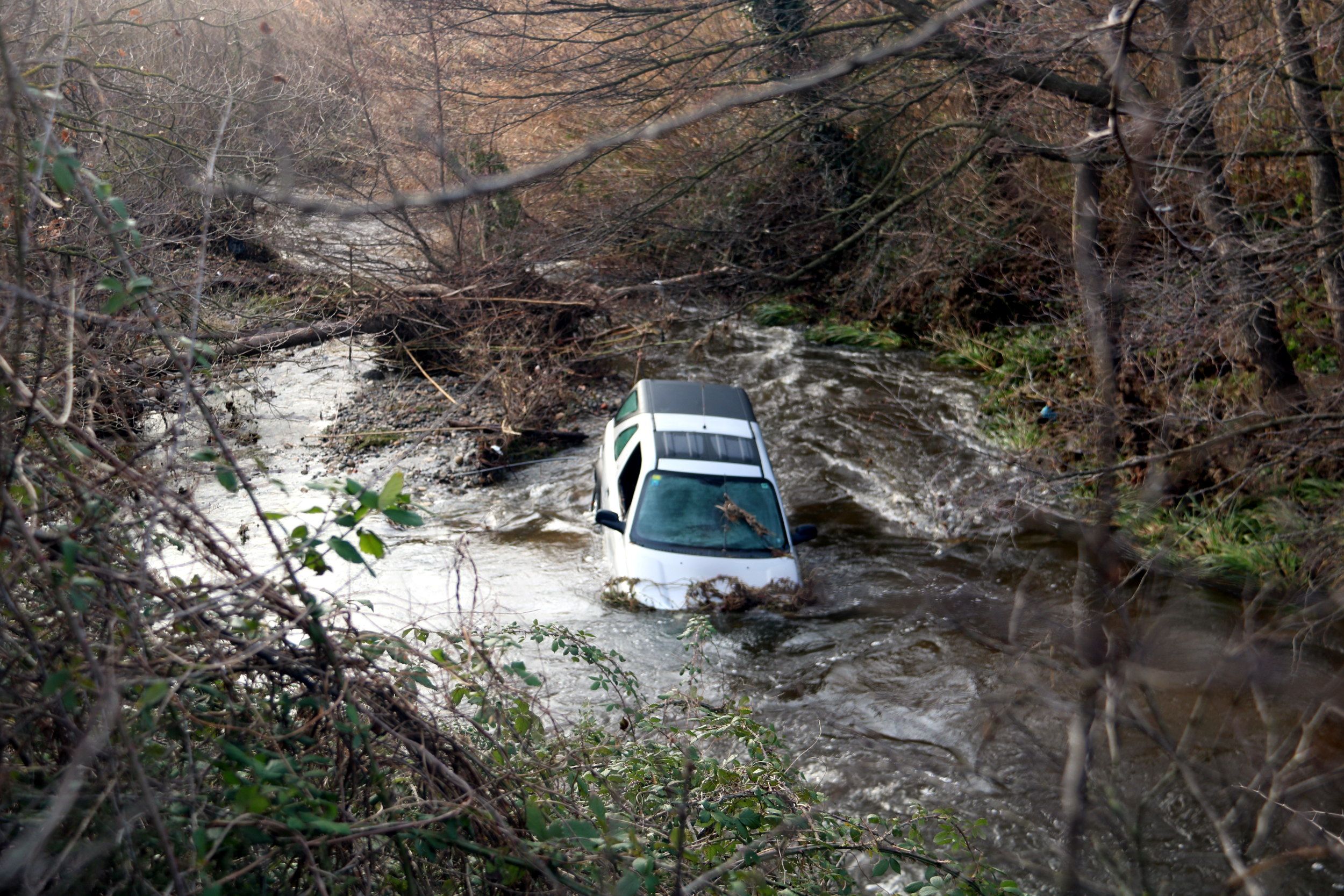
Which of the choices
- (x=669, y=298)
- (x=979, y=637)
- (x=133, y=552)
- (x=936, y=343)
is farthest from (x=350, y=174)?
(x=979, y=637)

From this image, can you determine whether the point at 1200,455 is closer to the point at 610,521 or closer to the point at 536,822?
the point at 536,822

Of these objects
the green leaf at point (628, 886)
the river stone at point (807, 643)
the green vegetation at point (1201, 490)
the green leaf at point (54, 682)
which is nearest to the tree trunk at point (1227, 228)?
the green vegetation at point (1201, 490)

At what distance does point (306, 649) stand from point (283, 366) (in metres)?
14.9

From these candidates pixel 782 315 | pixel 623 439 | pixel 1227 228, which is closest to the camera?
pixel 1227 228

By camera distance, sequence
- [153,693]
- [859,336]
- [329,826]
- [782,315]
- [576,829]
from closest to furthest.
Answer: [153,693], [329,826], [576,829], [859,336], [782,315]

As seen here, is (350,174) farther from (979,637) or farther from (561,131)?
(979,637)

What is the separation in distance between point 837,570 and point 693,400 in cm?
241

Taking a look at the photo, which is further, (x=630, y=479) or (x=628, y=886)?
(x=630, y=479)

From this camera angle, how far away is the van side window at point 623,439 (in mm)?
10250

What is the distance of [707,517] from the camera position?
9234mm

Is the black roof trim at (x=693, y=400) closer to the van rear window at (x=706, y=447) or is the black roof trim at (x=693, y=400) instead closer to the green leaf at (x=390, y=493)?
the van rear window at (x=706, y=447)

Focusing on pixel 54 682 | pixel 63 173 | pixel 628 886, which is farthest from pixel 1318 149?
pixel 54 682

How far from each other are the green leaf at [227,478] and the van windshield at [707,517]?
248 inches

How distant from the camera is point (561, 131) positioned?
18.7m
